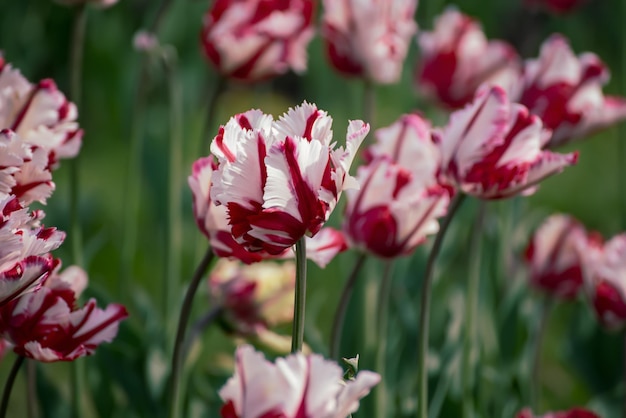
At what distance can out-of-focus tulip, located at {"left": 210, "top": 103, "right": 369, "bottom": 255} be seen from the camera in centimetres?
57

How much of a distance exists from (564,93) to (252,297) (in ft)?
1.39

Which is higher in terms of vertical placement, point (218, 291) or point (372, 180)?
point (372, 180)

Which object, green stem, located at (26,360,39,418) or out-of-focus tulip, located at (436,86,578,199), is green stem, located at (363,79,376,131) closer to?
out-of-focus tulip, located at (436,86,578,199)

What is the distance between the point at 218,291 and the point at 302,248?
1.54ft

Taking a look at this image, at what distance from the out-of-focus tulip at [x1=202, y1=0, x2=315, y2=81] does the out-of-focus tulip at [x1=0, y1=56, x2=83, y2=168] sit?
Answer: 403mm

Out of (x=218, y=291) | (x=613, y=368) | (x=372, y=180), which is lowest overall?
(x=613, y=368)

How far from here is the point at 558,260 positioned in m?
1.26

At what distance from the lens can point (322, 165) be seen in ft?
1.89

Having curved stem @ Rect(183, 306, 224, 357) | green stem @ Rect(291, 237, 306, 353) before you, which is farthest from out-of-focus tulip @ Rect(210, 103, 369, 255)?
curved stem @ Rect(183, 306, 224, 357)

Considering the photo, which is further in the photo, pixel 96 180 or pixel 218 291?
pixel 96 180

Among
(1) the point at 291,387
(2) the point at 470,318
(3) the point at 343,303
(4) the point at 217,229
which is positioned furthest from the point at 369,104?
(1) the point at 291,387

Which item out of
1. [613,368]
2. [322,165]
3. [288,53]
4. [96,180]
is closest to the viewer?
[322,165]

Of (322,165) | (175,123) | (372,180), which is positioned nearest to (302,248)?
(322,165)

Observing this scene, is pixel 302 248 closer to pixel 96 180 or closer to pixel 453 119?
pixel 453 119
